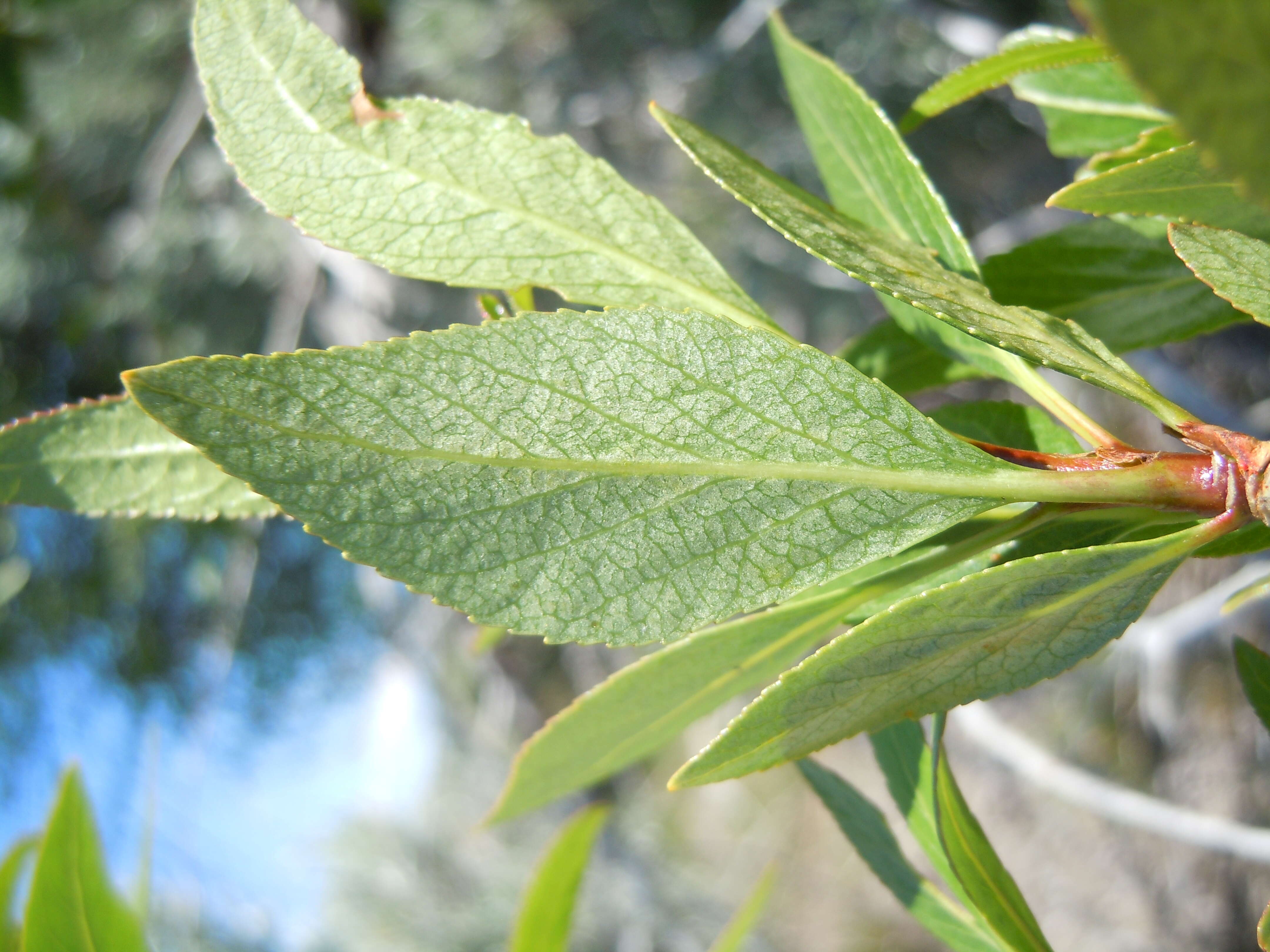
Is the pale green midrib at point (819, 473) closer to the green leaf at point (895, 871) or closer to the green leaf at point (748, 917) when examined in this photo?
the green leaf at point (895, 871)

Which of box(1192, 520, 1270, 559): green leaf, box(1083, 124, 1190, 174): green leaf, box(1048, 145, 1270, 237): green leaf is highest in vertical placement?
box(1083, 124, 1190, 174): green leaf

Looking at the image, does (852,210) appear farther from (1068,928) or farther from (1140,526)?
(1068,928)

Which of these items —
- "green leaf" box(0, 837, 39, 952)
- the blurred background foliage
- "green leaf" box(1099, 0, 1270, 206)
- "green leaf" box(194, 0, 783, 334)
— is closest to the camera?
"green leaf" box(1099, 0, 1270, 206)

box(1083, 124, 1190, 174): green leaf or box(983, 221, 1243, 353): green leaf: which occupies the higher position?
box(1083, 124, 1190, 174): green leaf

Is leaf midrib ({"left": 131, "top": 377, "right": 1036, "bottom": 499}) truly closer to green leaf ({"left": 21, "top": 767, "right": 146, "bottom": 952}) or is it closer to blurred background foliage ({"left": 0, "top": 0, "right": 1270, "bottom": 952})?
green leaf ({"left": 21, "top": 767, "right": 146, "bottom": 952})

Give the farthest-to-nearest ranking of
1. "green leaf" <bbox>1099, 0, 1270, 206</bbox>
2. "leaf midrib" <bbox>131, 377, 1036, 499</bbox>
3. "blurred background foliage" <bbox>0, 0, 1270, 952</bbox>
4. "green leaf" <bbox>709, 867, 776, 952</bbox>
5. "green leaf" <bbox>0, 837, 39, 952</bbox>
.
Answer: "blurred background foliage" <bbox>0, 0, 1270, 952</bbox> < "green leaf" <bbox>709, 867, 776, 952</bbox> < "green leaf" <bbox>0, 837, 39, 952</bbox> < "leaf midrib" <bbox>131, 377, 1036, 499</bbox> < "green leaf" <bbox>1099, 0, 1270, 206</bbox>

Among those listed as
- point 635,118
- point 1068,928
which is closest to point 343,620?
point 635,118

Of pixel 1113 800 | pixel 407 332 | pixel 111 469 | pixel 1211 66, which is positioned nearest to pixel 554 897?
pixel 111 469

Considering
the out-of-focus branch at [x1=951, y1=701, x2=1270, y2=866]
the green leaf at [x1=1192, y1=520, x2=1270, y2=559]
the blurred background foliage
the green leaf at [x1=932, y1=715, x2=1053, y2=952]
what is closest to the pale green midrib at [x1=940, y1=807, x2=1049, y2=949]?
the green leaf at [x1=932, y1=715, x2=1053, y2=952]
